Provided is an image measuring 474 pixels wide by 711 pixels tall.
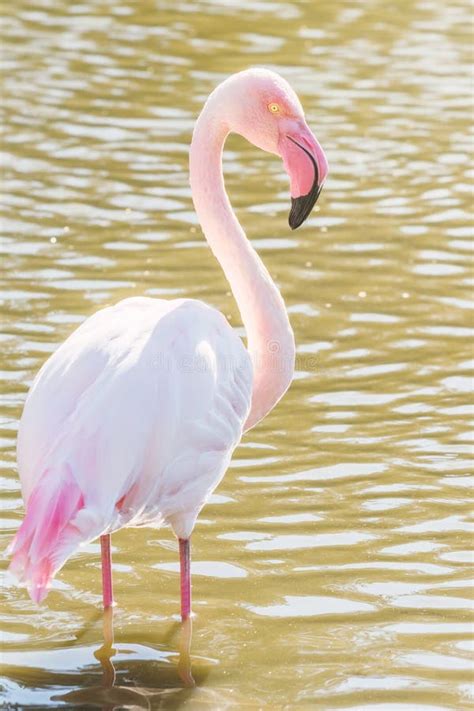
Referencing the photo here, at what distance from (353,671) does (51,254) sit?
4544 millimetres

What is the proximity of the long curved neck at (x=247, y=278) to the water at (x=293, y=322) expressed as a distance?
0.70m

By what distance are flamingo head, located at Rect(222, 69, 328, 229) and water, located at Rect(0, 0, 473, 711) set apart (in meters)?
1.41

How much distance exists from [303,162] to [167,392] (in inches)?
46.5

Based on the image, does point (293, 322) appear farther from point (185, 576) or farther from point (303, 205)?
point (185, 576)

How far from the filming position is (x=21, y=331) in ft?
25.0

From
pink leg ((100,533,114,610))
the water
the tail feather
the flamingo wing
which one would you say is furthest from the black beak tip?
the tail feather

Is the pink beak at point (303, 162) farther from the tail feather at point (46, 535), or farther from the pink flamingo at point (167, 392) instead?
the tail feather at point (46, 535)

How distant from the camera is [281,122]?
213 inches

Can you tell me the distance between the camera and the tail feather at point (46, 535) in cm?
432

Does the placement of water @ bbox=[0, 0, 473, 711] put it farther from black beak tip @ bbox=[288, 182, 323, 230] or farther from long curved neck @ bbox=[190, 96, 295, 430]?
black beak tip @ bbox=[288, 182, 323, 230]

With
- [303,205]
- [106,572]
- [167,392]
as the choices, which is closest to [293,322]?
[303,205]

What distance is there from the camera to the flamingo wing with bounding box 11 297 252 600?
4.38 metres

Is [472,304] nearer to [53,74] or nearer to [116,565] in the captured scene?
[116,565]

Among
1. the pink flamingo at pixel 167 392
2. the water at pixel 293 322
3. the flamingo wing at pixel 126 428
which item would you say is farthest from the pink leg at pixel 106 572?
the flamingo wing at pixel 126 428
